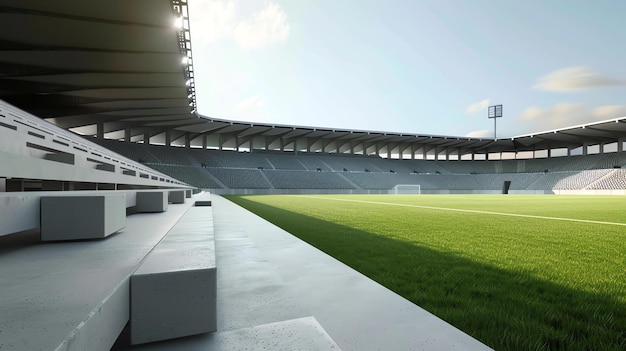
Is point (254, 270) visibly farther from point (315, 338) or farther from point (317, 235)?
point (317, 235)

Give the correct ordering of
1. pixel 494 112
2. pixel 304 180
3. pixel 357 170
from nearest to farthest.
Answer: pixel 304 180 → pixel 357 170 → pixel 494 112

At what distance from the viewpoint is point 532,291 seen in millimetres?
2758

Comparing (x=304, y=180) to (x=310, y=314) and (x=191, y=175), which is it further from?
(x=310, y=314)

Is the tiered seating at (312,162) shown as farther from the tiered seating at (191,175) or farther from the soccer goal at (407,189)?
the tiered seating at (191,175)

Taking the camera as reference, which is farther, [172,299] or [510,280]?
[510,280]

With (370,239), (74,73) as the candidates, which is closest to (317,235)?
(370,239)

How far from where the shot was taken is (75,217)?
226 cm

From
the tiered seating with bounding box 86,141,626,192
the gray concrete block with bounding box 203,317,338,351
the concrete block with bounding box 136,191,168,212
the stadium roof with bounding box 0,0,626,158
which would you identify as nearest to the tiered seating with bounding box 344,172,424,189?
the tiered seating with bounding box 86,141,626,192

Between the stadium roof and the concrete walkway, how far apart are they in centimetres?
1488

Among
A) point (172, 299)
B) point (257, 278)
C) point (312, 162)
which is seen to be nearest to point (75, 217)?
point (172, 299)

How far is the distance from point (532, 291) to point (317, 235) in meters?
3.72

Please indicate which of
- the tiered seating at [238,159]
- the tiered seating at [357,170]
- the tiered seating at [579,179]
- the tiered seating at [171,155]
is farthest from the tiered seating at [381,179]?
the tiered seating at [171,155]

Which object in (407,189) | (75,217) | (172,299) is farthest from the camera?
(407,189)

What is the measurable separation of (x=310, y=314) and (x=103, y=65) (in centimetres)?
2204
